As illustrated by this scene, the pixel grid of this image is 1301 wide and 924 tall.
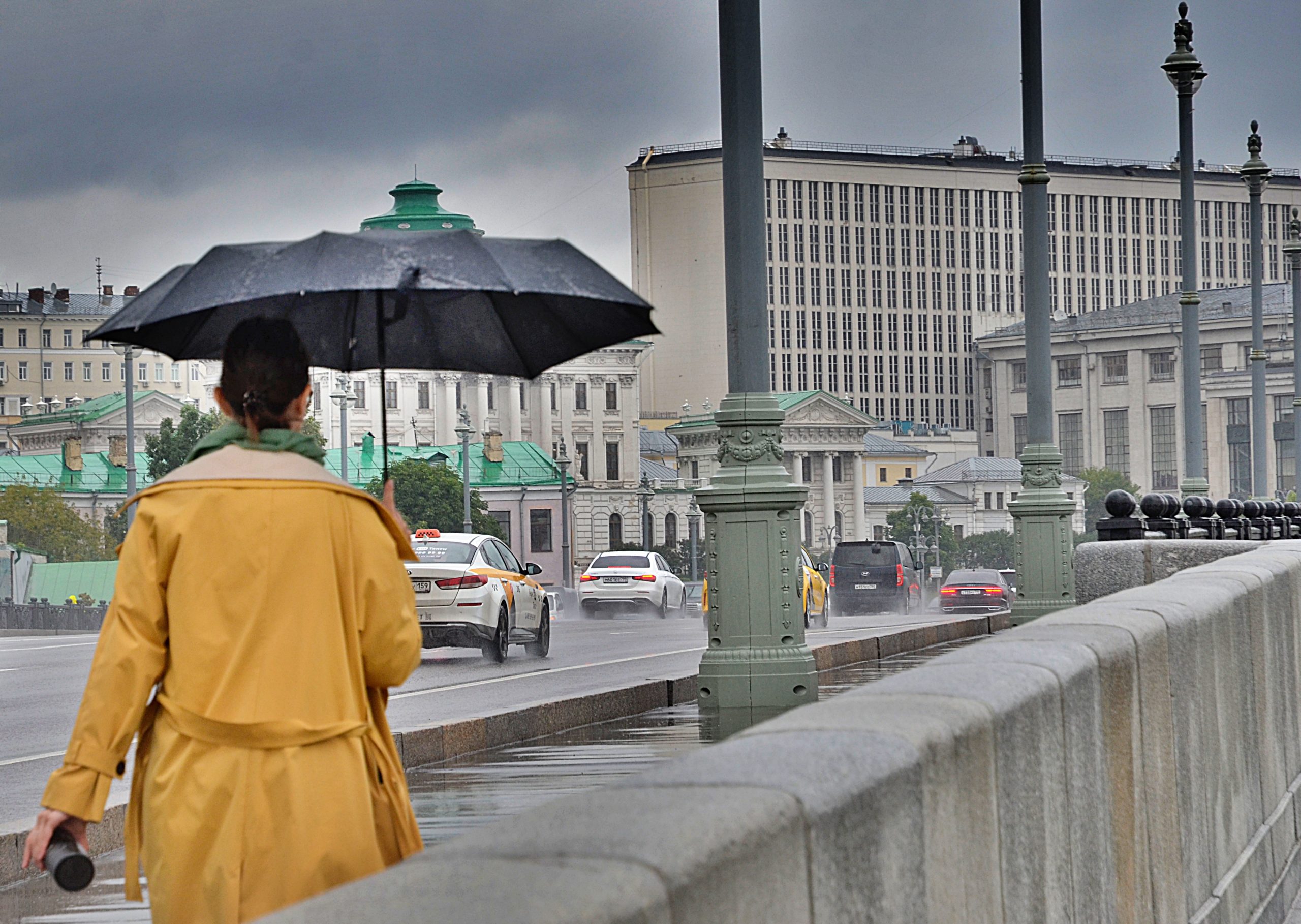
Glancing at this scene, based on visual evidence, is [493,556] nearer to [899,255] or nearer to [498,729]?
[498,729]

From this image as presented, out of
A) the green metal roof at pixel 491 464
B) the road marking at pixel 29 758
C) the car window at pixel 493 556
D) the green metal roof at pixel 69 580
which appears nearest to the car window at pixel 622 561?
the car window at pixel 493 556

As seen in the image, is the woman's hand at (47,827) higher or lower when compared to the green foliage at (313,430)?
lower

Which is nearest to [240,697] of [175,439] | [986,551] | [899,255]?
[175,439]

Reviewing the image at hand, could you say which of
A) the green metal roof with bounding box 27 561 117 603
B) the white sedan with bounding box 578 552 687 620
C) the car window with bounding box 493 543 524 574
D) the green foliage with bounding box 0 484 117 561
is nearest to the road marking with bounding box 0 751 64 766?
the car window with bounding box 493 543 524 574

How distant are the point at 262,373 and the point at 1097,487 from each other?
6247 inches

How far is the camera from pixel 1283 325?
471 feet

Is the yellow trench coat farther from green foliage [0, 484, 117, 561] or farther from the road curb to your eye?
green foliage [0, 484, 117, 561]

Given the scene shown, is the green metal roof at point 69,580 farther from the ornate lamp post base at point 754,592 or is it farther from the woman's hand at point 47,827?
the woman's hand at point 47,827

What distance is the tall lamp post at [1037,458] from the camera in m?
18.6

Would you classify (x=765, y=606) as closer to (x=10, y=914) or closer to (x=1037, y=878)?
(x=10, y=914)

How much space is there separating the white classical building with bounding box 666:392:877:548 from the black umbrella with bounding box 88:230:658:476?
145 metres

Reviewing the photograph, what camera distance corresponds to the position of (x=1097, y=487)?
518 ft

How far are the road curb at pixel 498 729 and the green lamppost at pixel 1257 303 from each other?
864 inches

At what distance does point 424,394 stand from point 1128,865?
144066mm
